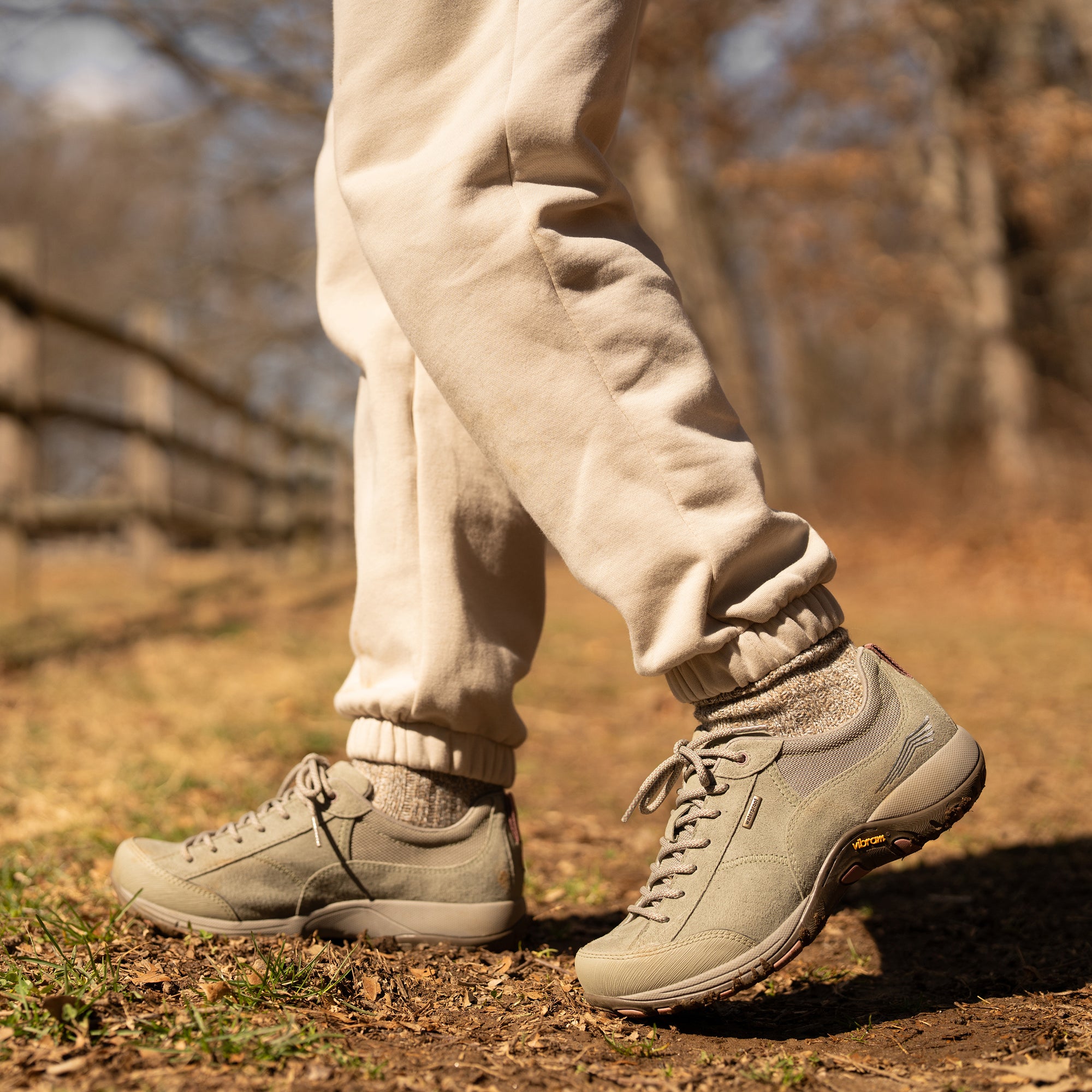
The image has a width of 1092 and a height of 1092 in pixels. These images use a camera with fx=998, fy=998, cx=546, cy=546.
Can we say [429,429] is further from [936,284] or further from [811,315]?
[811,315]

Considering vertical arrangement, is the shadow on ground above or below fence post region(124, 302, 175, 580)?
above

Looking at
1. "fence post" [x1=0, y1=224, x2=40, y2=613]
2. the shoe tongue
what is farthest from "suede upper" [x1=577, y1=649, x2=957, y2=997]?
"fence post" [x1=0, y1=224, x2=40, y2=613]

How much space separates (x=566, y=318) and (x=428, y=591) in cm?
37

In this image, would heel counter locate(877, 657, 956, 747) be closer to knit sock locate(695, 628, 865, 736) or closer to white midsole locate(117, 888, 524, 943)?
knit sock locate(695, 628, 865, 736)

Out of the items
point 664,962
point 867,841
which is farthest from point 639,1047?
point 867,841

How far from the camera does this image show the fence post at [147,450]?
5766mm

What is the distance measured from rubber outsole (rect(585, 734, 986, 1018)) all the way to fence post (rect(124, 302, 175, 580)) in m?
5.29

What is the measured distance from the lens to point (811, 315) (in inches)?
739

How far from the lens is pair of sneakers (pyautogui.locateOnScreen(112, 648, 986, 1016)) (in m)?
1.02

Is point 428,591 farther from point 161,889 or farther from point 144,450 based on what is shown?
point 144,450

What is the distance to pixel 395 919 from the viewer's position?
1.25m

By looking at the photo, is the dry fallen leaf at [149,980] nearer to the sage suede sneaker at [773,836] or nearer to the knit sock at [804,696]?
the sage suede sneaker at [773,836]

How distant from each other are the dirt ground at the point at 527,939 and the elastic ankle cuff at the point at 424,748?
23 centimetres

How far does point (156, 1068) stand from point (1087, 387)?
11.7 metres
